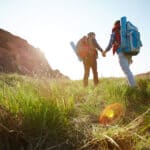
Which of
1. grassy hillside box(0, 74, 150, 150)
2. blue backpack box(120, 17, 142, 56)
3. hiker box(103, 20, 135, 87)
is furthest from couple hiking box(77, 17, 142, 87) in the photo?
grassy hillside box(0, 74, 150, 150)

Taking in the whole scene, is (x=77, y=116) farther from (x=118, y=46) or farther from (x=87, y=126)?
(x=118, y=46)

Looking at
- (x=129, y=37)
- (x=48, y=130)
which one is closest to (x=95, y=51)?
(x=129, y=37)

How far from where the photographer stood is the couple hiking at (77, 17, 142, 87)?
7160 mm

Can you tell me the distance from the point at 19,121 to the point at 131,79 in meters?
4.09

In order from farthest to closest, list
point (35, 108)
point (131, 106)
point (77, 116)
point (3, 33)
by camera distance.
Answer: point (3, 33) < point (131, 106) < point (77, 116) < point (35, 108)

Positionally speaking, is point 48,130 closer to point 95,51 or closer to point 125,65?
point 125,65

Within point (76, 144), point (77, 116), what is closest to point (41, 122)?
point (76, 144)

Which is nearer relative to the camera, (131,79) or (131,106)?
(131,106)

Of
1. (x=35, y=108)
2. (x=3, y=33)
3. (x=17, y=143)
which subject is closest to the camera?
(x=17, y=143)

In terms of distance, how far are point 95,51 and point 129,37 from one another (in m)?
2.56

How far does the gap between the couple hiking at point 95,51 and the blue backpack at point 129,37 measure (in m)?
0.11

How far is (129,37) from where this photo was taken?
694 centimetres

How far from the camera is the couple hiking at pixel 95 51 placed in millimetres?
7160

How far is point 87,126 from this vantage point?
3.82 metres
